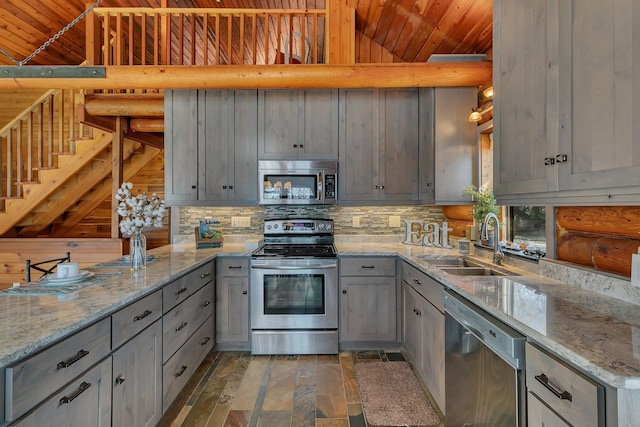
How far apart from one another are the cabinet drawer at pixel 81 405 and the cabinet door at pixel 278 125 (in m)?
2.28

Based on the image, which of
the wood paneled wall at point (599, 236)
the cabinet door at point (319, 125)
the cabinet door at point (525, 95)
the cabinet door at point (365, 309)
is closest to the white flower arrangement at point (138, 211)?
the cabinet door at point (319, 125)

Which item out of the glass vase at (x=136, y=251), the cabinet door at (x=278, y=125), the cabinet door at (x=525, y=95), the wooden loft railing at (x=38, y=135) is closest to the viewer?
the cabinet door at (x=525, y=95)

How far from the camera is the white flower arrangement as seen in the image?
1.94m

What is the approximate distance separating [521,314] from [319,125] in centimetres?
250

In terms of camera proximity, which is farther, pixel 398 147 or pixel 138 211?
pixel 398 147

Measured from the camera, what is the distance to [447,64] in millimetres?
2762

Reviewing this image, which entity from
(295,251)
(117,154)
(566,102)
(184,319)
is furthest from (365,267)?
(117,154)

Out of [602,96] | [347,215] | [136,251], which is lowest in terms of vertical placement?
[136,251]

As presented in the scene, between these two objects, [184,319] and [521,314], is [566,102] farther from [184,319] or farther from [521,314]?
[184,319]

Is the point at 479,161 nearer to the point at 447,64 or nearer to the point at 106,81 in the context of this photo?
the point at 447,64

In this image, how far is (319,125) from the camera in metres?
3.14

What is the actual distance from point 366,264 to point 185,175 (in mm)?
2059

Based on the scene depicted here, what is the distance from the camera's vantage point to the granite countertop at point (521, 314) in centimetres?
85

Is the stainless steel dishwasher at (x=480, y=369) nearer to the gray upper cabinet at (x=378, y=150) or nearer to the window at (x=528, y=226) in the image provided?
the window at (x=528, y=226)
